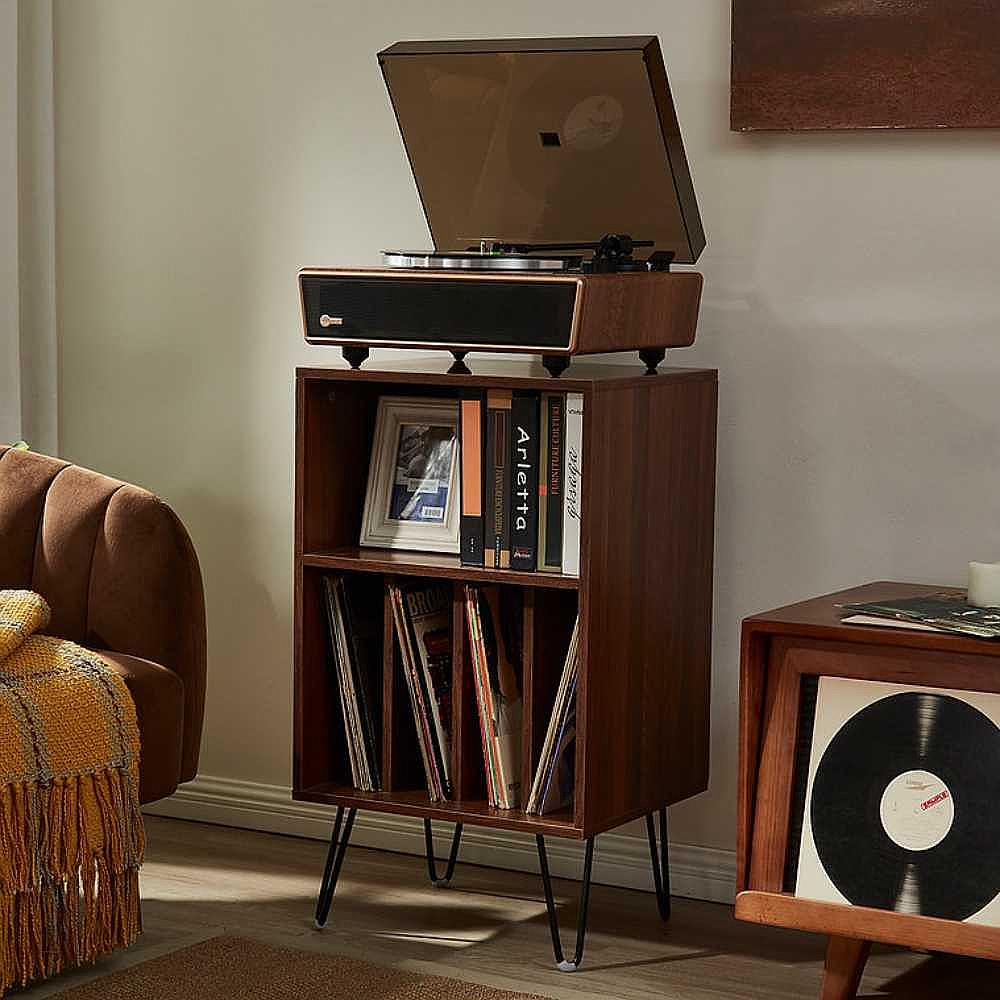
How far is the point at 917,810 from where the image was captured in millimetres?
2246

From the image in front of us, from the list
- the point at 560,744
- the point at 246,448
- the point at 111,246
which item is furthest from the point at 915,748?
the point at 111,246

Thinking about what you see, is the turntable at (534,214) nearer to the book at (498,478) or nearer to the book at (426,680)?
the book at (498,478)

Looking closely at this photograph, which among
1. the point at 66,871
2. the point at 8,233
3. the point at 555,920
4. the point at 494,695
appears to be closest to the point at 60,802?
the point at 66,871

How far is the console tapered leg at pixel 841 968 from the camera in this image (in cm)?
236

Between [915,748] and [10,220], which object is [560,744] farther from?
[10,220]

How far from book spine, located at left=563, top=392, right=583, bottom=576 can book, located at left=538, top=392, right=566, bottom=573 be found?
0.01 metres

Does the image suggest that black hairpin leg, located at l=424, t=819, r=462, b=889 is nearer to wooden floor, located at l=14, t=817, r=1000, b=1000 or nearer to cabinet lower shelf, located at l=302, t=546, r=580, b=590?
wooden floor, located at l=14, t=817, r=1000, b=1000

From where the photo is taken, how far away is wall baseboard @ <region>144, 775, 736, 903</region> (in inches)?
116

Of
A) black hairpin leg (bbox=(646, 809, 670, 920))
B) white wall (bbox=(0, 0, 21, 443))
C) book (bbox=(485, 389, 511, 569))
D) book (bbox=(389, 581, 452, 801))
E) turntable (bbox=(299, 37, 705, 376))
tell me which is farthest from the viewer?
white wall (bbox=(0, 0, 21, 443))

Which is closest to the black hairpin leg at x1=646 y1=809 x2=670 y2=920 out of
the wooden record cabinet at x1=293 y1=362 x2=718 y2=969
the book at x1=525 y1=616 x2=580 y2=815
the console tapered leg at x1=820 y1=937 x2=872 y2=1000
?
the wooden record cabinet at x1=293 y1=362 x2=718 y2=969

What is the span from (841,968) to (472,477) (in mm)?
865

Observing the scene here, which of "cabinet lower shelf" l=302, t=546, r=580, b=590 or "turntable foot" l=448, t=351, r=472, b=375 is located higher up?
→ "turntable foot" l=448, t=351, r=472, b=375

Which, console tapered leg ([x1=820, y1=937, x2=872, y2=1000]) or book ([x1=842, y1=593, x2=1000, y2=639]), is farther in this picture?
console tapered leg ([x1=820, y1=937, x2=872, y2=1000])

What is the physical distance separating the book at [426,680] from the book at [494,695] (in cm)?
7
